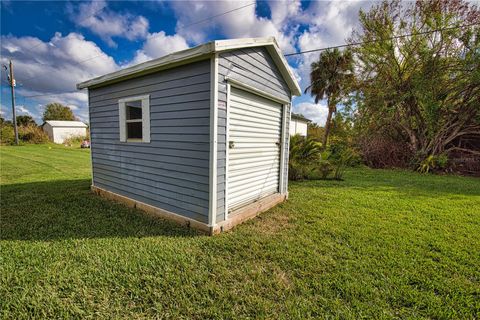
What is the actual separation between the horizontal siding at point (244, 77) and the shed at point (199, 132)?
16mm

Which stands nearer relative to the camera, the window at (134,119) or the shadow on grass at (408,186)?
the window at (134,119)

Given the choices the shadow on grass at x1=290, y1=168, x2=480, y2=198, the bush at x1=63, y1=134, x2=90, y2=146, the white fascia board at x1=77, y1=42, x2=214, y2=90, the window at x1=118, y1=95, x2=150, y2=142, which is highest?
the white fascia board at x1=77, y1=42, x2=214, y2=90

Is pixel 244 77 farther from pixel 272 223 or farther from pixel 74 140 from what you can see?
pixel 74 140

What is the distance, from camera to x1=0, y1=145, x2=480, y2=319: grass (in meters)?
1.81

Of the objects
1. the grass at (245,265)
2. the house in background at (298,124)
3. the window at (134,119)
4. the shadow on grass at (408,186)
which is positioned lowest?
the grass at (245,265)

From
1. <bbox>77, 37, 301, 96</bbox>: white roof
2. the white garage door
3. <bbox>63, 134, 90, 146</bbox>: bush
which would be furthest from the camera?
<bbox>63, 134, 90, 146</bbox>: bush

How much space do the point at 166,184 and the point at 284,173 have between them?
2.70m

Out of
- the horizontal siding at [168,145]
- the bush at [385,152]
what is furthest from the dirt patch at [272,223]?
the bush at [385,152]

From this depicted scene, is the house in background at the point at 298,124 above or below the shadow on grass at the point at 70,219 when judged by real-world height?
above

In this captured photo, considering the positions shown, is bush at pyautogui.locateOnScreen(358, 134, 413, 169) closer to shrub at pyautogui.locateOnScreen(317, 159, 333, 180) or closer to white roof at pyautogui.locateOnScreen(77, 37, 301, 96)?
shrub at pyautogui.locateOnScreen(317, 159, 333, 180)

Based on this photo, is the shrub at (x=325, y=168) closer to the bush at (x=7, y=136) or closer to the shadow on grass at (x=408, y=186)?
the shadow on grass at (x=408, y=186)

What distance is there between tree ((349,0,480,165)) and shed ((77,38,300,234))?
312 inches

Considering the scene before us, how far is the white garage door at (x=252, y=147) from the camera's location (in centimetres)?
354

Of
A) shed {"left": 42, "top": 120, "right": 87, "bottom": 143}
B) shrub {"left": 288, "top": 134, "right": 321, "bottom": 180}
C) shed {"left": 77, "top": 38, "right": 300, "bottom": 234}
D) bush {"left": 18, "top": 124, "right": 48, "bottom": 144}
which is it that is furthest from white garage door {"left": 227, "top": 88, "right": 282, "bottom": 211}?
shed {"left": 42, "top": 120, "right": 87, "bottom": 143}
